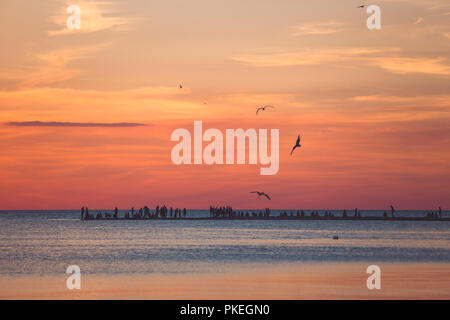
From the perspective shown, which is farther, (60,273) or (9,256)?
(9,256)
